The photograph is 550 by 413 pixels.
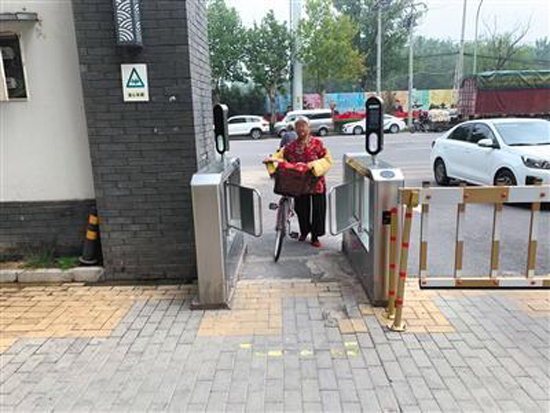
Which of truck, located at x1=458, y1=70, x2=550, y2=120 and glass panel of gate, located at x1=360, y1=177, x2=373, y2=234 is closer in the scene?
glass panel of gate, located at x1=360, y1=177, x2=373, y2=234

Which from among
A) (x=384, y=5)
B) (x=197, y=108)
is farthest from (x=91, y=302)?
(x=384, y=5)

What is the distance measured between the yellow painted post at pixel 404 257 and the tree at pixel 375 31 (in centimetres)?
4401

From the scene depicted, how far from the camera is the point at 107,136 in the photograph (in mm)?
4617

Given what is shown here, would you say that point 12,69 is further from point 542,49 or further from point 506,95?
point 542,49

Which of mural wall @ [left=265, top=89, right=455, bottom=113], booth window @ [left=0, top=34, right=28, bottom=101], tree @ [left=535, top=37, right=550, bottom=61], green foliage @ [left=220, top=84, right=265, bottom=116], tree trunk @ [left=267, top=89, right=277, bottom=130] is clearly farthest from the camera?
tree @ [left=535, top=37, right=550, bottom=61]

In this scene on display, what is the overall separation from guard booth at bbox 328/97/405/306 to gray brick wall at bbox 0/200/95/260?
2727mm

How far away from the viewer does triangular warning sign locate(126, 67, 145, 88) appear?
4480 mm

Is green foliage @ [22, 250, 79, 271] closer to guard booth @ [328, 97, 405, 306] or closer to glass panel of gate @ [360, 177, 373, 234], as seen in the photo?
guard booth @ [328, 97, 405, 306]

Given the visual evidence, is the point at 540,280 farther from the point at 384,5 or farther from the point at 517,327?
the point at 384,5

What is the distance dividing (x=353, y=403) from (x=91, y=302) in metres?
2.76

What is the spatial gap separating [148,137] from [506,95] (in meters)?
20.4

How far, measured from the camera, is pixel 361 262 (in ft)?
15.1

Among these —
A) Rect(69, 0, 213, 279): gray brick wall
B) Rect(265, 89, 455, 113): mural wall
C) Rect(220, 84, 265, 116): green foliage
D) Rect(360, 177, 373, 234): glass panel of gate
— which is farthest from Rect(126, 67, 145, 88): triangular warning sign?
Rect(220, 84, 265, 116): green foliage

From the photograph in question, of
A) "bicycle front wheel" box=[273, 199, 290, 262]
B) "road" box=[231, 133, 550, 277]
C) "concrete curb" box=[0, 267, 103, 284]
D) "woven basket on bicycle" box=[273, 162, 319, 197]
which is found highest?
"woven basket on bicycle" box=[273, 162, 319, 197]
